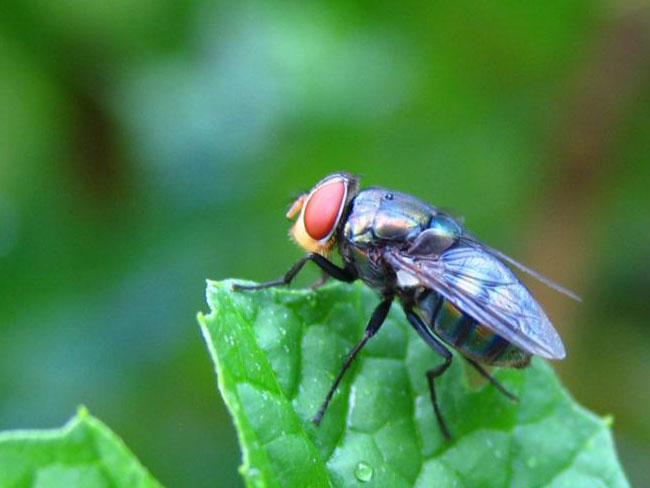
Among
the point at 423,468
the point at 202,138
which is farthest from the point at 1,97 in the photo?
the point at 423,468

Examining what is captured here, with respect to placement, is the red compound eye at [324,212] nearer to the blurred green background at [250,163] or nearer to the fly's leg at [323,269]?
the fly's leg at [323,269]

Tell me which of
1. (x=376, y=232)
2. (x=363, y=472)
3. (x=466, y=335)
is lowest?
(x=363, y=472)

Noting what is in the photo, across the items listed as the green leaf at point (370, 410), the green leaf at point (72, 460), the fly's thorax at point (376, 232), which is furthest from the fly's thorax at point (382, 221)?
the green leaf at point (72, 460)

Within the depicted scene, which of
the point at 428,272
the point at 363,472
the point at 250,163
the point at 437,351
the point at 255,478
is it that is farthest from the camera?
the point at 250,163

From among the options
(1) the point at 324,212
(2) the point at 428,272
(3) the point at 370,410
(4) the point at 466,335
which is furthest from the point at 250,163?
(3) the point at 370,410

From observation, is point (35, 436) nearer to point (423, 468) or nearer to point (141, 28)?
point (423, 468)

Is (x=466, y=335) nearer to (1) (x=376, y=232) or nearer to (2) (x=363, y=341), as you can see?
(2) (x=363, y=341)
